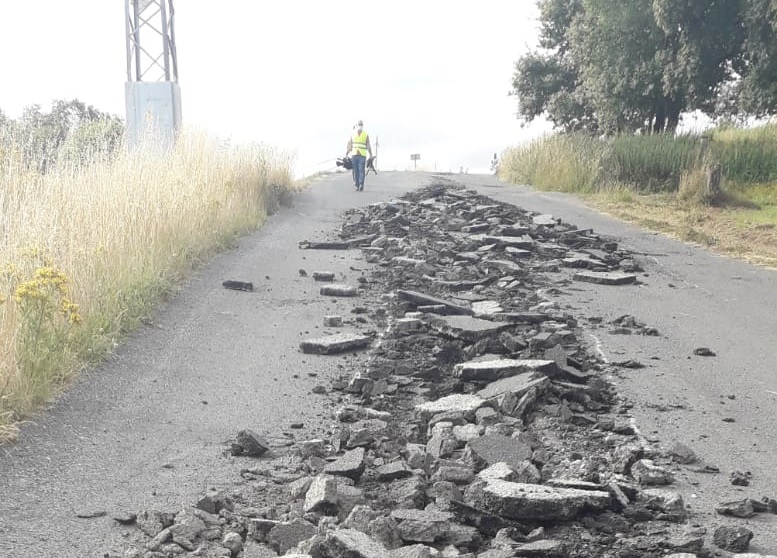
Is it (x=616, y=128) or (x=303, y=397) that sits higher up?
(x=616, y=128)

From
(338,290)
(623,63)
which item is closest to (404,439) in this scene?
(338,290)

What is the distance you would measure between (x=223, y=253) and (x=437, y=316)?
4969 millimetres

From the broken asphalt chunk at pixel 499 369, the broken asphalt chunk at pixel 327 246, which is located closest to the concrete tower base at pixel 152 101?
the broken asphalt chunk at pixel 327 246

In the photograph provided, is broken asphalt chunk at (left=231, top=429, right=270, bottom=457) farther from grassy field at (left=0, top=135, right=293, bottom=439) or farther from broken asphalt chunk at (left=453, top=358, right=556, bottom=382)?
broken asphalt chunk at (left=453, top=358, right=556, bottom=382)

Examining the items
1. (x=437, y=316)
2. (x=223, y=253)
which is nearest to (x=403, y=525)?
(x=437, y=316)

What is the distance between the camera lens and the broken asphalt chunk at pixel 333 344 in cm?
691

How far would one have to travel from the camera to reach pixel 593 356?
671 centimetres

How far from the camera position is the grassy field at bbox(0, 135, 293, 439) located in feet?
18.4

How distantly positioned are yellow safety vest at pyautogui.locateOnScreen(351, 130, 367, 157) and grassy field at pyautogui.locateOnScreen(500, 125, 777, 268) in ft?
19.2

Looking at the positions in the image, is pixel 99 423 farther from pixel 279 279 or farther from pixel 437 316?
pixel 279 279

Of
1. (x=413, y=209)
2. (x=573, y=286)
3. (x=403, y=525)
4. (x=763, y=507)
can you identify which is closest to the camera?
(x=403, y=525)

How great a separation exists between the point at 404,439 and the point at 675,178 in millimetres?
19901

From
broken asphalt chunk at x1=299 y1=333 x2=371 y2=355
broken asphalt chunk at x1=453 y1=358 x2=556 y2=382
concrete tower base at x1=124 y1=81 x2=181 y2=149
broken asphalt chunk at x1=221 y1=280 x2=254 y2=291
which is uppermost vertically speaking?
concrete tower base at x1=124 y1=81 x2=181 y2=149

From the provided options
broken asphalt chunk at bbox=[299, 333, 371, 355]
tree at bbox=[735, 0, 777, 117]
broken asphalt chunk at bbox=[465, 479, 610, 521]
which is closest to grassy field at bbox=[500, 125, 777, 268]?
tree at bbox=[735, 0, 777, 117]
